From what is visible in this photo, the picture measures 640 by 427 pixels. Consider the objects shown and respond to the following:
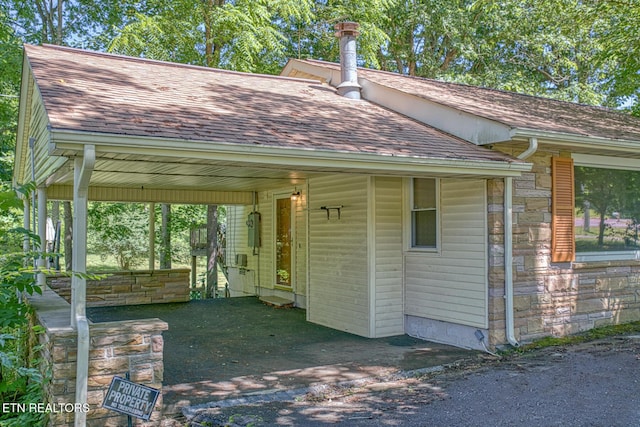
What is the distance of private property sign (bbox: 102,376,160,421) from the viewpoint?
368cm

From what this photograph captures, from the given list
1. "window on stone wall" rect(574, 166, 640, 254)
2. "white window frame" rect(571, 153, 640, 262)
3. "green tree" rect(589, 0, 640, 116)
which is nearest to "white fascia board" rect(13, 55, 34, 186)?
"white window frame" rect(571, 153, 640, 262)

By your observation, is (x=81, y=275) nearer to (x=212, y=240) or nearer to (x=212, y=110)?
(x=212, y=110)

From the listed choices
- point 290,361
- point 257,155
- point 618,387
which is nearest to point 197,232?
point 290,361

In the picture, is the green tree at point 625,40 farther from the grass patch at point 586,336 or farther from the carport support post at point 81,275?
the carport support post at point 81,275

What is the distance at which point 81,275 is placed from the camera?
4.13 m

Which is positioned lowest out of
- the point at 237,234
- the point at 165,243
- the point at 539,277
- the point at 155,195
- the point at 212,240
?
the point at 539,277

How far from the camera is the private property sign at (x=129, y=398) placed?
12.1 feet

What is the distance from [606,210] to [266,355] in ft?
16.6

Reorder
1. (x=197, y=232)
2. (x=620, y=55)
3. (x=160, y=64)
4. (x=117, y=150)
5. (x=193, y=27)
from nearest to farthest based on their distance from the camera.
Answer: (x=117, y=150) → (x=160, y=64) → (x=620, y=55) → (x=193, y=27) → (x=197, y=232)

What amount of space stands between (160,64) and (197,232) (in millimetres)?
7700

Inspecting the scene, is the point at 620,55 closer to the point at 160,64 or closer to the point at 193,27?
the point at 160,64

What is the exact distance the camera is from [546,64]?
1864 centimetres

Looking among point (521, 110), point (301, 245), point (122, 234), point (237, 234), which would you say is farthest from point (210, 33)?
point (521, 110)

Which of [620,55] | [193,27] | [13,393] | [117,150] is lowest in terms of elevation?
[13,393]
